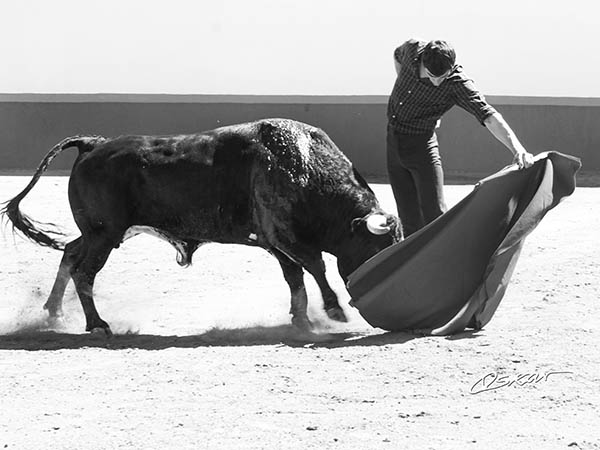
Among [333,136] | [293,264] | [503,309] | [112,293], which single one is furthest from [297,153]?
[333,136]

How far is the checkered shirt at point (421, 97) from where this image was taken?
6207 mm

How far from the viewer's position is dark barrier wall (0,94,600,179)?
42.4 feet

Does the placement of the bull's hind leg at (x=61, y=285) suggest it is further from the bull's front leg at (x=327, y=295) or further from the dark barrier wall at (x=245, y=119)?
the dark barrier wall at (x=245, y=119)

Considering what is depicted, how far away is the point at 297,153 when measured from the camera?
255 inches

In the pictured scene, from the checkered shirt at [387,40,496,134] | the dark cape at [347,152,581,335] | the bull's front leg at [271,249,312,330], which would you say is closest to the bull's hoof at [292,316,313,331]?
the bull's front leg at [271,249,312,330]

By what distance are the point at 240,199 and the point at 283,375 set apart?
1.62 metres

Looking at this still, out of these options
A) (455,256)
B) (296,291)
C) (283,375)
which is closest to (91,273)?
(296,291)

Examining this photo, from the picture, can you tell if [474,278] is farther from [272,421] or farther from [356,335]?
[272,421]

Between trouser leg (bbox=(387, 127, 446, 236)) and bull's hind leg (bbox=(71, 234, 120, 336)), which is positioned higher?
trouser leg (bbox=(387, 127, 446, 236))

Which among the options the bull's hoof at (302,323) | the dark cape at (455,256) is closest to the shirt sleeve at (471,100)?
the dark cape at (455,256)

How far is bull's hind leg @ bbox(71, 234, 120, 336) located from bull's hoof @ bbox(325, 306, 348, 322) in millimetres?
1271

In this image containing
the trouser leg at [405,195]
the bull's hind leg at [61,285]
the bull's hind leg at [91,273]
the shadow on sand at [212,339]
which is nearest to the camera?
the shadow on sand at [212,339]

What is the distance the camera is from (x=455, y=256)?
607cm

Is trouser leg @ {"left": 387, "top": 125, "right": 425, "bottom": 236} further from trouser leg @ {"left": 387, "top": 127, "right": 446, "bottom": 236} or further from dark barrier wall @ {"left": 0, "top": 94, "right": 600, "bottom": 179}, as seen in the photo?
dark barrier wall @ {"left": 0, "top": 94, "right": 600, "bottom": 179}
